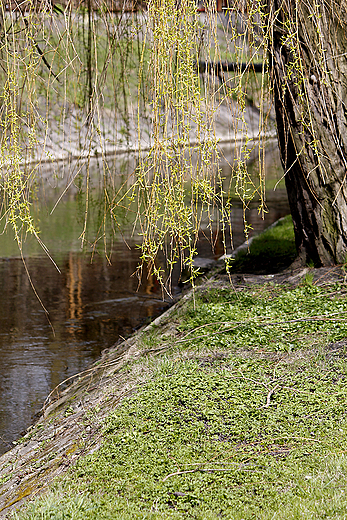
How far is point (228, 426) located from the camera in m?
3.51

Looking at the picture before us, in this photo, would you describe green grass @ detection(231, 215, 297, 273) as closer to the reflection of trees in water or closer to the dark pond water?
the dark pond water

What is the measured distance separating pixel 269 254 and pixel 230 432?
4.76 m

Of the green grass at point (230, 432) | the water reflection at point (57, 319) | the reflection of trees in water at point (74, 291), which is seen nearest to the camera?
the green grass at point (230, 432)

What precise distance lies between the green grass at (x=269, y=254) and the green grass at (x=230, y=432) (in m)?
1.97

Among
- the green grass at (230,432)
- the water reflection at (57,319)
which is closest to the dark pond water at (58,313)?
the water reflection at (57,319)

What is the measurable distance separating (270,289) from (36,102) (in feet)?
9.71

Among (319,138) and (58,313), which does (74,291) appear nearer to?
(58,313)

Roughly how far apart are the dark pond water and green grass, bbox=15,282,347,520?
3.76ft

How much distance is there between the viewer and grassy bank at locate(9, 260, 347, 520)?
9.27 feet

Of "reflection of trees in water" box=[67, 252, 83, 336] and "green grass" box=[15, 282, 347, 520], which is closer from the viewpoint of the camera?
"green grass" box=[15, 282, 347, 520]

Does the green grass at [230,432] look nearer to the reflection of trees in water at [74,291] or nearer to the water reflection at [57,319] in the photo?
the water reflection at [57,319]

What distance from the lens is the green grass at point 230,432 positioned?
9.24 feet

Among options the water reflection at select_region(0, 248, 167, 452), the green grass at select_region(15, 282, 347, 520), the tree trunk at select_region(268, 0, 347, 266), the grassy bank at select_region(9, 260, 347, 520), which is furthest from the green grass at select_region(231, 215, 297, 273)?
the green grass at select_region(15, 282, 347, 520)

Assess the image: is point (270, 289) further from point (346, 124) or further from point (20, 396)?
point (20, 396)
